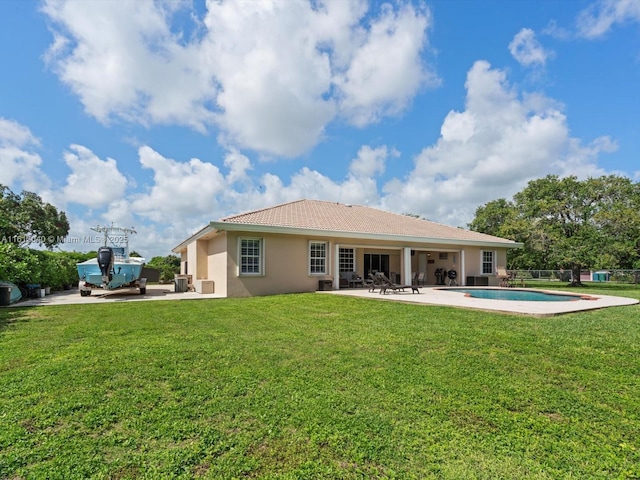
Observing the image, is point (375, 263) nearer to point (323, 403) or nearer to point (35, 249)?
point (35, 249)

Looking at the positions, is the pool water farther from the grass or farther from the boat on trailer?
the boat on trailer

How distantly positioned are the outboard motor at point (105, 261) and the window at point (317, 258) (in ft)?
28.8

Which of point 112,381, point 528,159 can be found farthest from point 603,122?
point 112,381

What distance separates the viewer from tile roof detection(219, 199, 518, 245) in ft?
53.6

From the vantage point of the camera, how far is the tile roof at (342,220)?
53.6 ft

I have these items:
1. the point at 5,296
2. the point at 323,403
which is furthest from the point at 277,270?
the point at 323,403

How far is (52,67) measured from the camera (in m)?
13.1

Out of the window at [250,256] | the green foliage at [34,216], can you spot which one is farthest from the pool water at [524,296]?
the green foliage at [34,216]

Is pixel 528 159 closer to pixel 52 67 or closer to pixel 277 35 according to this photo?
pixel 277 35

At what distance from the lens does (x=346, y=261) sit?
19.2 m

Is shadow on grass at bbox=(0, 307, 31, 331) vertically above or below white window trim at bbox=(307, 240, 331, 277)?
below

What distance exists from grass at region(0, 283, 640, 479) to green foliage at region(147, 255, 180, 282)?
2352 centimetres

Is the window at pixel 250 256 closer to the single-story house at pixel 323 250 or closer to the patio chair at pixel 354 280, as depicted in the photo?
the single-story house at pixel 323 250

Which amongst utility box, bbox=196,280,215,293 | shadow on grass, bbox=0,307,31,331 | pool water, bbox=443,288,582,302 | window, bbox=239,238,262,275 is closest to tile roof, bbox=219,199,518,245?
window, bbox=239,238,262,275
